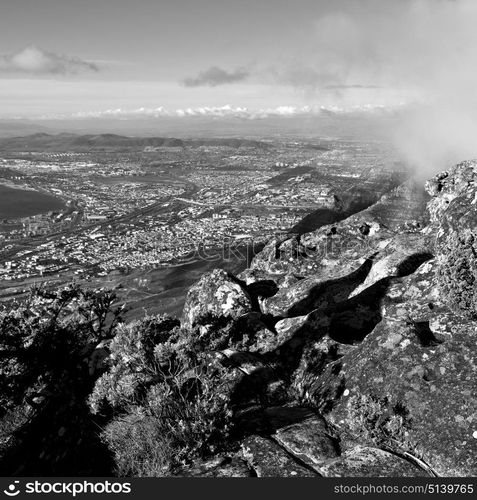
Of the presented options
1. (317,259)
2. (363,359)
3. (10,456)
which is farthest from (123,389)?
(317,259)

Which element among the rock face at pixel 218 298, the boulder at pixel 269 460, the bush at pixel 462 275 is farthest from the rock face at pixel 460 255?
the rock face at pixel 218 298

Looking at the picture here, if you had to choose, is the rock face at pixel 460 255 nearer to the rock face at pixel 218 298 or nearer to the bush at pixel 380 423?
the bush at pixel 380 423

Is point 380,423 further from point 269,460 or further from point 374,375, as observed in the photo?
point 269,460

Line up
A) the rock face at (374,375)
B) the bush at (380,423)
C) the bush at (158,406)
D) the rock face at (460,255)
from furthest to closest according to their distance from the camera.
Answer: the rock face at (460,255)
the bush at (380,423)
the bush at (158,406)
the rock face at (374,375)

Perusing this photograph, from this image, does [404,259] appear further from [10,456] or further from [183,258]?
[183,258]

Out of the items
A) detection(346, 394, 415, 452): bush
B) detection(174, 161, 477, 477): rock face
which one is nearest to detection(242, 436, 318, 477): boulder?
detection(174, 161, 477, 477): rock face
